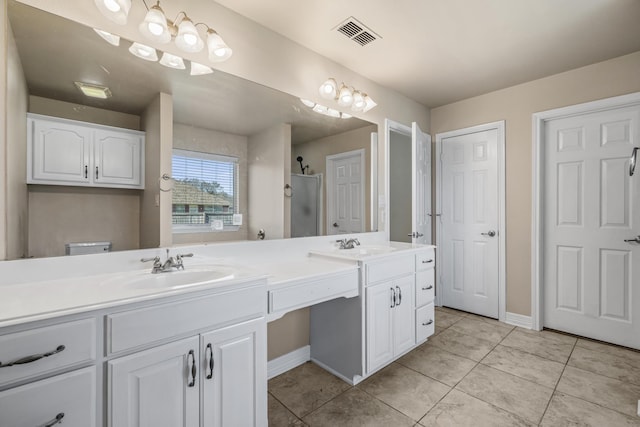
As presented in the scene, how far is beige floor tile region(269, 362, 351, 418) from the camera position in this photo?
5.72 ft

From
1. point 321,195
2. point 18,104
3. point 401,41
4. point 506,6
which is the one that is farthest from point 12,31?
point 506,6

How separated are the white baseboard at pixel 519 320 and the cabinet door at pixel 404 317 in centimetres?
135

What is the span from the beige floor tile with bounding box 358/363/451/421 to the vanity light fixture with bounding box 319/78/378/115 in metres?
2.08

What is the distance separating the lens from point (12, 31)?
47.6 inches

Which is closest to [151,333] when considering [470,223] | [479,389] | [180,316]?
[180,316]

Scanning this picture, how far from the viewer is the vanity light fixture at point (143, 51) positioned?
1.45 m

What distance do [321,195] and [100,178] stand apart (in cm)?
Answer: 142

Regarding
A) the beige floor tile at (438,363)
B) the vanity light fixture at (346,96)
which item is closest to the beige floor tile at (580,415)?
the beige floor tile at (438,363)

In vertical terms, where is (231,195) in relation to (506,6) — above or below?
below

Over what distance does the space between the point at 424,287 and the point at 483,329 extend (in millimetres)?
972

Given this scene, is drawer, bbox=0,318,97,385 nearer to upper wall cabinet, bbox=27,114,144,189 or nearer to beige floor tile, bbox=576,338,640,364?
upper wall cabinet, bbox=27,114,144,189

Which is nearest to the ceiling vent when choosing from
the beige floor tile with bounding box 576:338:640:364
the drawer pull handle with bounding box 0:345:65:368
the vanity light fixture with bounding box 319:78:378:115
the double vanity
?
the vanity light fixture with bounding box 319:78:378:115

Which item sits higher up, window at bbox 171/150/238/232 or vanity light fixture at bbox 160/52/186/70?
vanity light fixture at bbox 160/52/186/70

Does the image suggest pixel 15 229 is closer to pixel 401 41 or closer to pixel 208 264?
pixel 208 264
